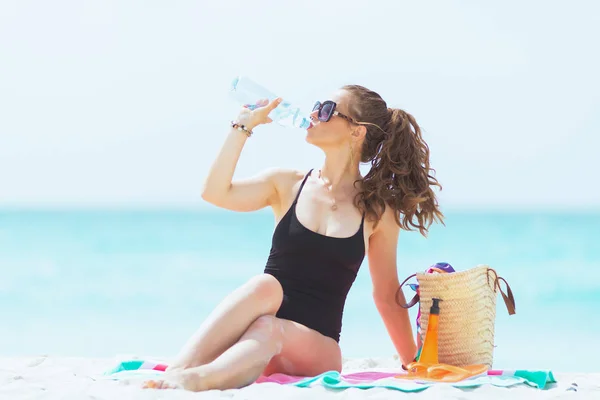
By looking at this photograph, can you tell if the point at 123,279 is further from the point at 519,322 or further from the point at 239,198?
the point at 239,198

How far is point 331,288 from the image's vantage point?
434 cm

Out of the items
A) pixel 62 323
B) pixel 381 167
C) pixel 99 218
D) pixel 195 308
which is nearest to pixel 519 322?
pixel 195 308

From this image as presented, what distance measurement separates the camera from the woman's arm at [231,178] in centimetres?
434

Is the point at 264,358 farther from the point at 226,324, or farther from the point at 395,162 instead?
the point at 395,162

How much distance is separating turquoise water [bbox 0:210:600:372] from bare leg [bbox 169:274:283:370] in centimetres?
462

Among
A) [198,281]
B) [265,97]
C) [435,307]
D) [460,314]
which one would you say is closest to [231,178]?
[265,97]

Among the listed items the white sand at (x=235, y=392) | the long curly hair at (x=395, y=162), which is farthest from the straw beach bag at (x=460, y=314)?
the white sand at (x=235, y=392)

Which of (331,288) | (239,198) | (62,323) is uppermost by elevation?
(239,198)

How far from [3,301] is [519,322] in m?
7.33

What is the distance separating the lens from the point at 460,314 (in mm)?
4332

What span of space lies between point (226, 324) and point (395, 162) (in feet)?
4.28

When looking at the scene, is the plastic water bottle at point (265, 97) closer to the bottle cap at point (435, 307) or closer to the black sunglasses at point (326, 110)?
the black sunglasses at point (326, 110)

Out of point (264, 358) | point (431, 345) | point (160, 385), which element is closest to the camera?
point (160, 385)

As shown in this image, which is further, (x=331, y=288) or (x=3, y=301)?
(x=3, y=301)
